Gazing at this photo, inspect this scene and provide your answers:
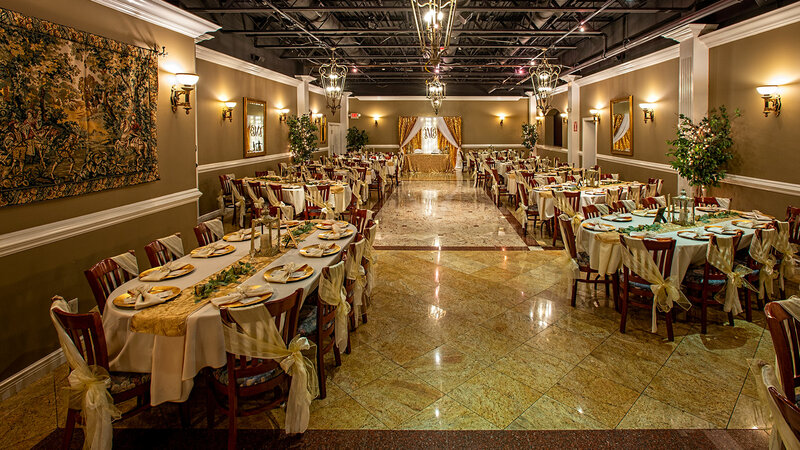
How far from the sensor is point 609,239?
14.2ft

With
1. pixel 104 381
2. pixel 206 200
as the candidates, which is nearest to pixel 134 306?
pixel 104 381

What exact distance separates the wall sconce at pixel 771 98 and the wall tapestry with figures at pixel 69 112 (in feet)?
24.8

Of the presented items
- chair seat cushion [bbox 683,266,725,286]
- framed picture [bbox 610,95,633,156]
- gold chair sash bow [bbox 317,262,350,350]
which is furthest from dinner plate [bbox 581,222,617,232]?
framed picture [bbox 610,95,633,156]

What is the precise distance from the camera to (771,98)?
617 cm

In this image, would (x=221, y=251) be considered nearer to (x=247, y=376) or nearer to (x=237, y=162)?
(x=247, y=376)

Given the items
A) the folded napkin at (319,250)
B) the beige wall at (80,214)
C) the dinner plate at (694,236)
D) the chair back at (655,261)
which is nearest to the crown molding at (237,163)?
the beige wall at (80,214)

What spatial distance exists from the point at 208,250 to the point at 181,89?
2660mm

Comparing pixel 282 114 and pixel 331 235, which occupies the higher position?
pixel 282 114

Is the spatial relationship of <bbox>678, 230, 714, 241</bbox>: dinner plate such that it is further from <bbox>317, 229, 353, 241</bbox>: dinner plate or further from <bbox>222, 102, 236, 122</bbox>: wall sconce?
<bbox>222, 102, 236, 122</bbox>: wall sconce

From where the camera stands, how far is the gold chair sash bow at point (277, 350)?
2.44 meters

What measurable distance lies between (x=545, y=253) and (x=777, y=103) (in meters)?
3.55

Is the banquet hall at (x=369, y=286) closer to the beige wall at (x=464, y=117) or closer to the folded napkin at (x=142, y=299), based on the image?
the folded napkin at (x=142, y=299)

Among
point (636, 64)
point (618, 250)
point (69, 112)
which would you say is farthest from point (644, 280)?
point (636, 64)

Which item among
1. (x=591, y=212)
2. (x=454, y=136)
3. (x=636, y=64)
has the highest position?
(x=636, y=64)
